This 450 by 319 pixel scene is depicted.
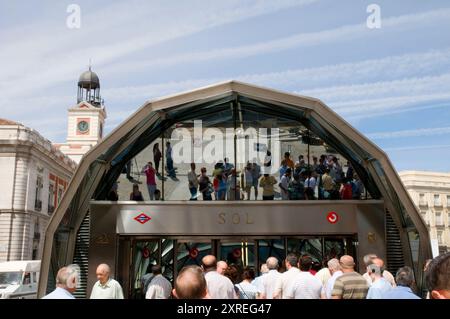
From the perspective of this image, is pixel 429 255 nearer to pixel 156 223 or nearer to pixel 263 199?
pixel 263 199

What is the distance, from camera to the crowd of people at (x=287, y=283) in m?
3.54

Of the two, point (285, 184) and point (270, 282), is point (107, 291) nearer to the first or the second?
point (270, 282)

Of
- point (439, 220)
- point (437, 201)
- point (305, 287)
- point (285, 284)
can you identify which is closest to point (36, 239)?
point (285, 284)

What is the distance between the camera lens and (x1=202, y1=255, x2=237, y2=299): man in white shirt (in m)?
6.41

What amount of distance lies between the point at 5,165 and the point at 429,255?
40019mm

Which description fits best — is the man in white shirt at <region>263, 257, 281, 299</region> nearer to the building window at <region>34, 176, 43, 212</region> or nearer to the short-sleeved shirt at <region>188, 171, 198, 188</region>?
the short-sleeved shirt at <region>188, 171, 198, 188</region>

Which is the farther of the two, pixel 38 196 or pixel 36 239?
pixel 38 196

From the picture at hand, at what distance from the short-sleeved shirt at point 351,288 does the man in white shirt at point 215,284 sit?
4.32 feet

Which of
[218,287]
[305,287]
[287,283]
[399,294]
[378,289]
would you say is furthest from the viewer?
[287,283]

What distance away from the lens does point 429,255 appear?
1412 cm

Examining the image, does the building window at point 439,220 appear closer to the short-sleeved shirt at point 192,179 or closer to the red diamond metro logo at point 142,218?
the short-sleeved shirt at point 192,179

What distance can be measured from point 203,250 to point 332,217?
14.1 feet

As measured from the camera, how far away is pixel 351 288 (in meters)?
6.51

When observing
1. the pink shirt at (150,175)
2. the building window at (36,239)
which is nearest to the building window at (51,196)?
the building window at (36,239)
